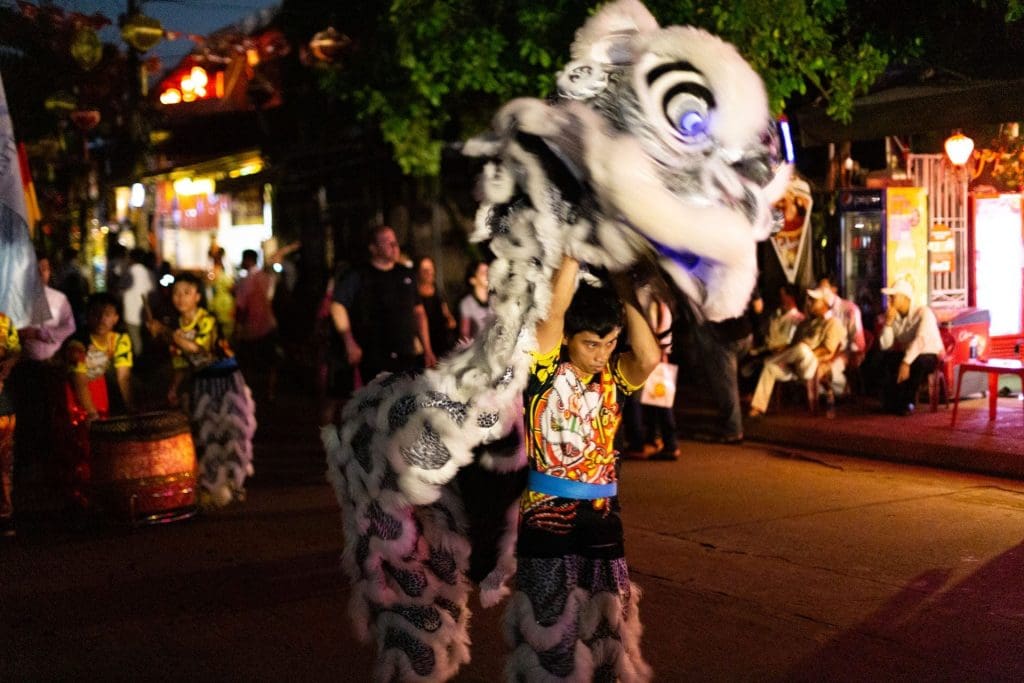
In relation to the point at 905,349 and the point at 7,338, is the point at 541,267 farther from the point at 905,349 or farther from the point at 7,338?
the point at 905,349

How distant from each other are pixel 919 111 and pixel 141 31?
30.5ft

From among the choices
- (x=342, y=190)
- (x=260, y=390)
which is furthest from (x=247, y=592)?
(x=342, y=190)

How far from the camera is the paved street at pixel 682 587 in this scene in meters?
5.50

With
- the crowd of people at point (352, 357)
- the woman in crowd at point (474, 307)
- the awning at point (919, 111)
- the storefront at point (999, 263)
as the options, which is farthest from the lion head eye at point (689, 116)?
the storefront at point (999, 263)

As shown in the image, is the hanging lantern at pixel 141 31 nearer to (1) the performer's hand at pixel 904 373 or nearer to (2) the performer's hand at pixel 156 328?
(2) the performer's hand at pixel 156 328

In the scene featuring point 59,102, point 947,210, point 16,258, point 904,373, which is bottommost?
point 904,373

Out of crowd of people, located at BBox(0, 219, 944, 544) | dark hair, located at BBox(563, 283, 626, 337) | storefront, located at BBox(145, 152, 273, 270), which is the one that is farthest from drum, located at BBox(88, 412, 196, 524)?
storefront, located at BBox(145, 152, 273, 270)

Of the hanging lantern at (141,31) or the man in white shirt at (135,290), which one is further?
the man in white shirt at (135,290)

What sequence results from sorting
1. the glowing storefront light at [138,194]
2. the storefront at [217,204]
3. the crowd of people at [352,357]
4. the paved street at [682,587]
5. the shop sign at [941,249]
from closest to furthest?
the paved street at [682,587] < the crowd of people at [352,357] < the shop sign at [941,249] < the storefront at [217,204] < the glowing storefront light at [138,194]

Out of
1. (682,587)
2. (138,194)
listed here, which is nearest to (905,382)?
(682,587)

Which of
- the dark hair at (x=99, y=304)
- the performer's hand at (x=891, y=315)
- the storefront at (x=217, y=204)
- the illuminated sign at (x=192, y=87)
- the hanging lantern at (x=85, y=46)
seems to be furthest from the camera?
the storefront at (x=217, y=204)

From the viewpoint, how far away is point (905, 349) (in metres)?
13.1

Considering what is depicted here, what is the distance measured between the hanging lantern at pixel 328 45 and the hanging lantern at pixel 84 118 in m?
8.80

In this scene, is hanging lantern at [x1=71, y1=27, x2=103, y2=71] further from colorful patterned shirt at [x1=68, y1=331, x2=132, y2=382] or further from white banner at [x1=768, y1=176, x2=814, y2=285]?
white banner at [x1=768, y1=176, x2=814, y2=285]
